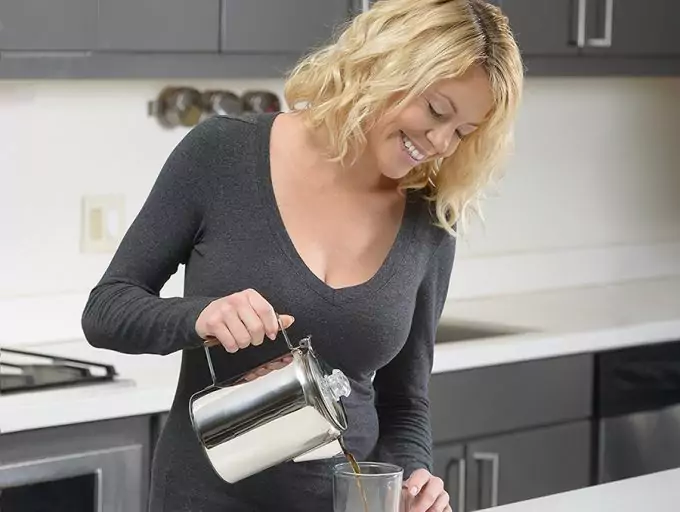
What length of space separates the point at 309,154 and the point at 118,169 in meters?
1.15

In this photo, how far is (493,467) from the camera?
2.80 m

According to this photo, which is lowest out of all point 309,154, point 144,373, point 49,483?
point 49,483

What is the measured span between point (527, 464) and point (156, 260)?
4.73 feet

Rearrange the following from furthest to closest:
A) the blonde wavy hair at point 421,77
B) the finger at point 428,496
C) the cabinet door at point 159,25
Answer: the cabinet door at point 159,25 < the blonde wavy hair at point 421,77 < the finger at point 428,496

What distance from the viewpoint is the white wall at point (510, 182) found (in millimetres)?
2725

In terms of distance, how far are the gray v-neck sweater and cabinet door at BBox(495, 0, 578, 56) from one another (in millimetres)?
1385

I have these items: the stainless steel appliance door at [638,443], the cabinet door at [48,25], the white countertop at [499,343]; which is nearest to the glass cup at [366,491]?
the white countertop at [499,343]

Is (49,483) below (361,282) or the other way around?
below

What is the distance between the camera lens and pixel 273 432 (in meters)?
1.47

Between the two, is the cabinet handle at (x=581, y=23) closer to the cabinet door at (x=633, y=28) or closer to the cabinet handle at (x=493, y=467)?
the cabinet door at (x=633, y=28)

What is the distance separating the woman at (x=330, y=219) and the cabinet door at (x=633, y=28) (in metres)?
1.47

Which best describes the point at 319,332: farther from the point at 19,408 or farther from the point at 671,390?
the point at 671,390

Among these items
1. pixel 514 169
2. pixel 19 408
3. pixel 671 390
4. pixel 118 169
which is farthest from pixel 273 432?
pixel 514 169

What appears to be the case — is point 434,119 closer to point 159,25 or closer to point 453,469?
point 159,25
